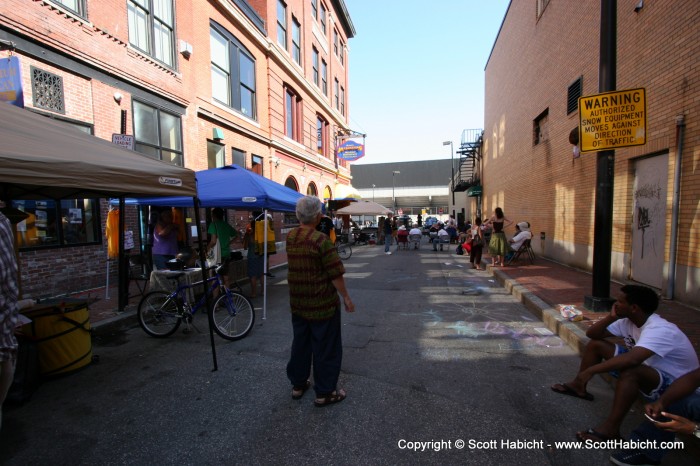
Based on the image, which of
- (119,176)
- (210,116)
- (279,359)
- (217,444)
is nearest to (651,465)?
(217,444)

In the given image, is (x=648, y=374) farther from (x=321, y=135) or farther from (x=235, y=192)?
(x=321, y=135)

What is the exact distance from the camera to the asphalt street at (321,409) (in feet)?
8.77

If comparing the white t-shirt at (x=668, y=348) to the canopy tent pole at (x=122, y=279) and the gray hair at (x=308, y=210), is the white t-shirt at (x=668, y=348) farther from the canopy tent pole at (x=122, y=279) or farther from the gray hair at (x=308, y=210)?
the canopy tent pole at (x=122, y=279)

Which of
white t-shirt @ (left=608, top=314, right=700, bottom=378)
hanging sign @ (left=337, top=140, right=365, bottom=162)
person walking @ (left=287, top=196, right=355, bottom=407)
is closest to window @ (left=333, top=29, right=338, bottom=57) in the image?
hanging sign @ (left=337, top=140, right=365, bottom=162)

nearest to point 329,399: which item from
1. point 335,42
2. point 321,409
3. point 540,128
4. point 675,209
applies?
point 321,409

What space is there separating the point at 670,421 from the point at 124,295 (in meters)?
7.01

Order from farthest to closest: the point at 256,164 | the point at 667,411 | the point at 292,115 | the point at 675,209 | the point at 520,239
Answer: the point at 292,115 → the point at 256,164 → the point at 520,239 → the point at 675,209 → the point at 667,411

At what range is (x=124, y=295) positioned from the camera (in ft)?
20.5

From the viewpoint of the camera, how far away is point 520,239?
11281mm

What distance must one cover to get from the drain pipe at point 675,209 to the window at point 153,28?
1178 centimetres

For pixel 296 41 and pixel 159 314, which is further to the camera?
pixel 296 41

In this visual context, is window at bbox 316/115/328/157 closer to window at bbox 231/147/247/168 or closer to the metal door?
window at bbox 231/147/247/168

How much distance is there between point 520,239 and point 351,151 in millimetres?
14659

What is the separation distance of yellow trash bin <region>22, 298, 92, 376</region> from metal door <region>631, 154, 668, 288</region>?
8.59 m
